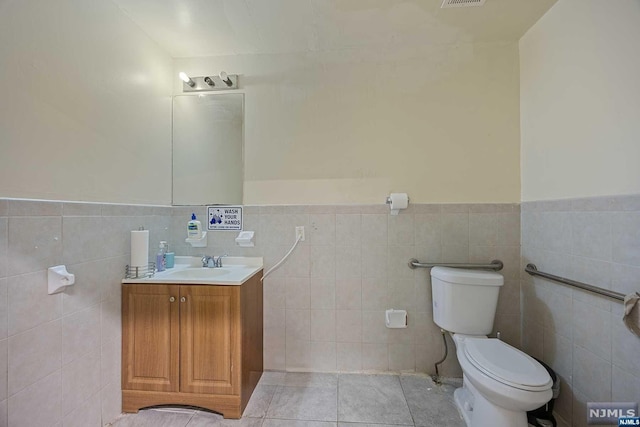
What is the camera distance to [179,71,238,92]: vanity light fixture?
77.7 inches

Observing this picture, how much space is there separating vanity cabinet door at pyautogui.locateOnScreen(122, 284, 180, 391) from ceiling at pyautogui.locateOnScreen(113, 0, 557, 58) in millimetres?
1730

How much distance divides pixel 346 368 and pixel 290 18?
252cm

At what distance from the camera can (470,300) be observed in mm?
1630

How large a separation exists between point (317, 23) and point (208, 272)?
1920 mm

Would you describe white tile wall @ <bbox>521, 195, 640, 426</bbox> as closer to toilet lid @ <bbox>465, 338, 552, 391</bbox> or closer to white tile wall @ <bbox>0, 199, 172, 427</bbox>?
toilet lid @ <bbox>465, 338, 552, 391</bbox>

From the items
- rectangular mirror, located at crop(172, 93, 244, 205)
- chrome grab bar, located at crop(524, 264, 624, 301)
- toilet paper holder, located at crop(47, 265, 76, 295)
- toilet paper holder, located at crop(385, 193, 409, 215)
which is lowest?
chrome grab bar, located at crop(524, 264, 624, 301)

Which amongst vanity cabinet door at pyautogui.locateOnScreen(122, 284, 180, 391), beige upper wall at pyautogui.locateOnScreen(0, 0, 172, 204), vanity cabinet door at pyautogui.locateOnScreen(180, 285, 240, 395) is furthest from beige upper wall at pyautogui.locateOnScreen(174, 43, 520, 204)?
vanity cabinet door at pyautogui.locateOnScreen(122, 284, 180, 391)

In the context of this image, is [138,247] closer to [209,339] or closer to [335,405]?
[209,339]

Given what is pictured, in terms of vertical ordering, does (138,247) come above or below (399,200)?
below


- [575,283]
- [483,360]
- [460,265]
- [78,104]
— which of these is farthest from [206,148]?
[575,283]

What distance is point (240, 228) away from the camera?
196 cm

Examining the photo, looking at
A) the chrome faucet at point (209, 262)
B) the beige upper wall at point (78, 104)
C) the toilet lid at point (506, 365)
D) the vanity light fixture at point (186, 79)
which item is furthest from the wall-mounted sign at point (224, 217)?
the toilet lid at point (506, 365)

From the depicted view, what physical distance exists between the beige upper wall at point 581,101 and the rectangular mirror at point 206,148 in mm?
2158

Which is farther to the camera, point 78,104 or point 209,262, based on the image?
point 209,262
